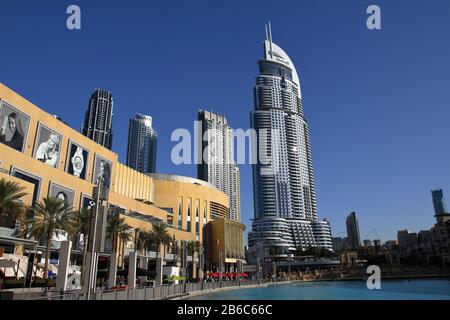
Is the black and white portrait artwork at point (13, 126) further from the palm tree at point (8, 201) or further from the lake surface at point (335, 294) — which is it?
the lake surface at point (335, 294)

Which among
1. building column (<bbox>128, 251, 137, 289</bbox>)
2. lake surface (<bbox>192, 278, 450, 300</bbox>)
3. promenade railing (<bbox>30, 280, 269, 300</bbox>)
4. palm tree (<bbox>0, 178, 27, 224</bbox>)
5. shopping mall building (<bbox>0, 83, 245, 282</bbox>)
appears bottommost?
lake surface (<bbox>192, 278, 450, 300</bbox>)

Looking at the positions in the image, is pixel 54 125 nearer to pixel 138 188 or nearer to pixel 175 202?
pixel 138 188

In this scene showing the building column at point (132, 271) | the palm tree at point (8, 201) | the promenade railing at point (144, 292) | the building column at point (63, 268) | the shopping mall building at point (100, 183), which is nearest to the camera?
the promenade railing at point (144, 292)

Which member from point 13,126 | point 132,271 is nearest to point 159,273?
point 132,271

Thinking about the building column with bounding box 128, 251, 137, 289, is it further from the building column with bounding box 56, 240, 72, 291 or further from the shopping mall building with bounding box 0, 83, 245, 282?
the building column with bounding box 56, 240, 72, 291

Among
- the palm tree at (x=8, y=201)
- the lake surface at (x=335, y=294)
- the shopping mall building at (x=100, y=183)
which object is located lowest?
the lake surface at (x=335, y=294)

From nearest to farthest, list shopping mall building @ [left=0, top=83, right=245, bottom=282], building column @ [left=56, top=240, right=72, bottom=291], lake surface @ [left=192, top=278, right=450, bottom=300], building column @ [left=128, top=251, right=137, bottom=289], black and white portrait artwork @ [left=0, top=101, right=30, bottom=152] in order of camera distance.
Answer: building column @ [left=56, top=240, right=72, bottom=291]
building column @ [left=128, top=251, right=137, bottom=289]
lake surface @ [left=192, top=278, right=450, bottom=300]
black and white portrait artwork @ [left=0, top=101, right=30, bottom=152]
shopping mall building @ [left=0, top=83, right=245, bottom=282]

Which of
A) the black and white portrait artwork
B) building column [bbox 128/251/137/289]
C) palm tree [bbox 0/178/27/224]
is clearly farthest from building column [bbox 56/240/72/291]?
the black and white portrait artwork

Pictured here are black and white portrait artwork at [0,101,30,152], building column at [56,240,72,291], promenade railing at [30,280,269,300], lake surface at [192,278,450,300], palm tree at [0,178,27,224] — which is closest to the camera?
promenade railing at [30,280,269,300]

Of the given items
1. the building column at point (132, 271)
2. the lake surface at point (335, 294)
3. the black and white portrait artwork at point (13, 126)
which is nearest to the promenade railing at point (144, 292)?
the lake surface at point (335, 294)

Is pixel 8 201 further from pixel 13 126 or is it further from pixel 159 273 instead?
pixel 13 126

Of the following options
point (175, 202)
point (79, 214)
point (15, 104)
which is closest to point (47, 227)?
point (79, 214)

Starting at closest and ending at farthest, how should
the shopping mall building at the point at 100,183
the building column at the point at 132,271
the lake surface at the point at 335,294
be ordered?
the building column at the point at 132,271 < the lake surface at the point at 335,294 < the shopping mall building at the point at 100,183
